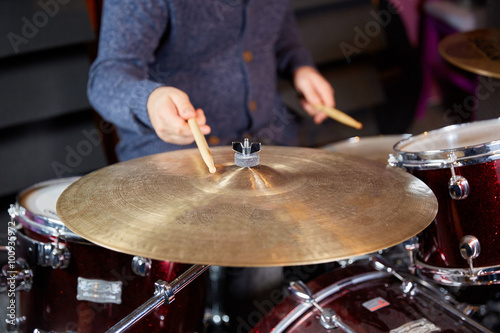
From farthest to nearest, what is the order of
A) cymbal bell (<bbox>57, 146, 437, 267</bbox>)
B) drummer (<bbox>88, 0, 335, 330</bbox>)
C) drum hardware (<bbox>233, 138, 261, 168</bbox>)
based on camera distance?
drummer (<bbox>88, 0, 335, 330</bbox>) < drum hardware (<bbox>233, 138, 261, 168</bbox>) < cymbal bell (<bbox>57, 146, 437, 267</bbox>)

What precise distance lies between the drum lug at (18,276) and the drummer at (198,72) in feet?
1.09

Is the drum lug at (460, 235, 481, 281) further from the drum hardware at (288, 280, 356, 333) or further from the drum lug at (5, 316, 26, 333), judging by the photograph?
the drum lug at (5, 316, 26, 333)

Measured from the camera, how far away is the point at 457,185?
0.87 meters

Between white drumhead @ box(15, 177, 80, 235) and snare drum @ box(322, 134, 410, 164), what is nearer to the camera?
white drumhead @ box(15, 177, 80, 235)

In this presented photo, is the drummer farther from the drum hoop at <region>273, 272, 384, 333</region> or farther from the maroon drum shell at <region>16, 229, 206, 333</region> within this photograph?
the drum hoop at <region>273, 272, 384, 333</region>

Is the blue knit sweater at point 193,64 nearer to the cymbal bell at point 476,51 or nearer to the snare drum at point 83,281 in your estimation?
the snare drum at point 83,281

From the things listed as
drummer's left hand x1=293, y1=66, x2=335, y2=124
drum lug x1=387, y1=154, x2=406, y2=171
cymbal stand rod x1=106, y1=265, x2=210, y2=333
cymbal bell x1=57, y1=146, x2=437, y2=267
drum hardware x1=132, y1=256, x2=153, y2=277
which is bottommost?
drum hardware x1=132, y1=256, x2=153, y2=277

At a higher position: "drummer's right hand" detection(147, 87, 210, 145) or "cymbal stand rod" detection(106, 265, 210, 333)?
"drummer's right hand" detection(147, 87, 210, 145)

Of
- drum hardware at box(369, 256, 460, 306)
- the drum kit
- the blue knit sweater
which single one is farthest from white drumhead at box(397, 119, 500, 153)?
the blue knit sweater

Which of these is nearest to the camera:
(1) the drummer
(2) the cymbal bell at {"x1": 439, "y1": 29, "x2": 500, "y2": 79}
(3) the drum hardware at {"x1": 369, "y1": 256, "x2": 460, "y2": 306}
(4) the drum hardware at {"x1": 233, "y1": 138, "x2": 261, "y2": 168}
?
(4) the drum hardware at {"x1": 233, "y1": 138, "x2": 261, "y2": 168}

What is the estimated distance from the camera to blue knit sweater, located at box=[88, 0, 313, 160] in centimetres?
113

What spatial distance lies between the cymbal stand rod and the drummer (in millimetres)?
255

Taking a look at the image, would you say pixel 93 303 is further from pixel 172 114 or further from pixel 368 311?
pixel 368 311

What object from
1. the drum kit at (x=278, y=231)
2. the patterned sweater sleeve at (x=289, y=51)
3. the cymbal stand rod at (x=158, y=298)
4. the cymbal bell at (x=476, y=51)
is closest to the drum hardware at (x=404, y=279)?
the drum kit at (x=278, y=231)
